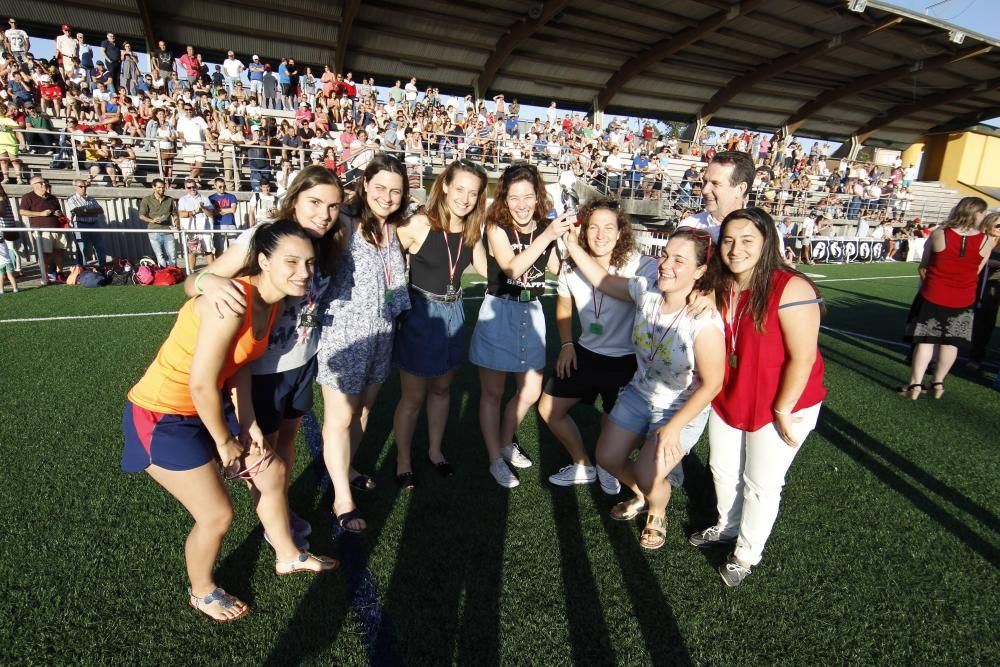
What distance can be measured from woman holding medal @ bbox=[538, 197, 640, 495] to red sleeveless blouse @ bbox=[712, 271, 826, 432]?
733mm

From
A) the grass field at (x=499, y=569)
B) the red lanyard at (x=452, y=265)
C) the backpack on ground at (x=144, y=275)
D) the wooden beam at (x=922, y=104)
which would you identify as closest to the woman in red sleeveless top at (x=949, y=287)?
the grass field at (x=499, y=569)

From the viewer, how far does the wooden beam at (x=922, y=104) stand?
29300 mm

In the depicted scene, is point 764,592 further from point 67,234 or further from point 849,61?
point 849,61

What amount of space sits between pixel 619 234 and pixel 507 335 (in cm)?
94

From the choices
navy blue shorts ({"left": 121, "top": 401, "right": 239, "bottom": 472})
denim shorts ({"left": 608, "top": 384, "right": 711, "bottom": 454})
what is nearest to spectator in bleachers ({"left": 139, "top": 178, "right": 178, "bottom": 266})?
navy blue shorts ({"left": 121, "top": 401, "right": 239, "bottom": 472})

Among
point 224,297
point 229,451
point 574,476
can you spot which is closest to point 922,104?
point 574,476

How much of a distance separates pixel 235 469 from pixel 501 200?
2.06 meters

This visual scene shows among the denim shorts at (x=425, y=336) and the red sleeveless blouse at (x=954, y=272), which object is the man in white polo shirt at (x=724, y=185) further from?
the red sleeveless blouse at (x=954, y=272)

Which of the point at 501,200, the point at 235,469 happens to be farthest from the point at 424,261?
the point at 235,469

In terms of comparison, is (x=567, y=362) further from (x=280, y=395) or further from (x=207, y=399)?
(x=207, y=399)

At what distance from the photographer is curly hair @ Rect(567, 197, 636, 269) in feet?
10.0

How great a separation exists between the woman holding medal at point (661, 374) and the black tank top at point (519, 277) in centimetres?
26

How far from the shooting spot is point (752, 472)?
2551 millimetres

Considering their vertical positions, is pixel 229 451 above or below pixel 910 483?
above
